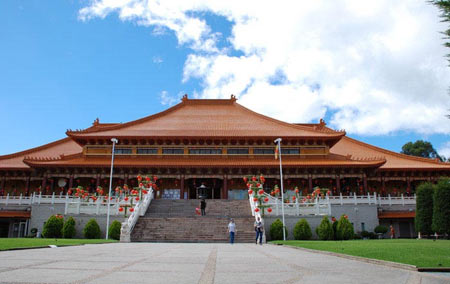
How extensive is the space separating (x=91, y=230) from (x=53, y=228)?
234 cm

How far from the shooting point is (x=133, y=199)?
24.7 m

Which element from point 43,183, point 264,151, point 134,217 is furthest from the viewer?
point 264,151

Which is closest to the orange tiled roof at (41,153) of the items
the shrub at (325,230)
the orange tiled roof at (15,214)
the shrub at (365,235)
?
the orange tiled roof at (15,214)

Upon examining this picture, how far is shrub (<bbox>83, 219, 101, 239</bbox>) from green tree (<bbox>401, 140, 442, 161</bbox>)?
71475mm

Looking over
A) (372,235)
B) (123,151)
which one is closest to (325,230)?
(372,235)

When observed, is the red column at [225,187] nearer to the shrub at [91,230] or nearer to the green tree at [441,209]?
the shrub at [91,230]

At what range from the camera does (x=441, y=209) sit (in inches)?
754

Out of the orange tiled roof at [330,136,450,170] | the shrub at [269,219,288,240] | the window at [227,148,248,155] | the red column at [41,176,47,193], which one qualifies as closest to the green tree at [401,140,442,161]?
the orange tiled roof at [330,136,450,170]

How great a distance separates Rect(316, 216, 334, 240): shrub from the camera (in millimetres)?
22033

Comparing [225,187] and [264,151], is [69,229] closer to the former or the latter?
[225,187]

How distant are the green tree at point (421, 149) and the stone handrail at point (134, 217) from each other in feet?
219

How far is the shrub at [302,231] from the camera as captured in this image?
73.6ft

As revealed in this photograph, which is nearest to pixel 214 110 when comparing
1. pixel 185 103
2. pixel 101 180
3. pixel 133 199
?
pixel 185 103

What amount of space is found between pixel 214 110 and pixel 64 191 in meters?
19.2
